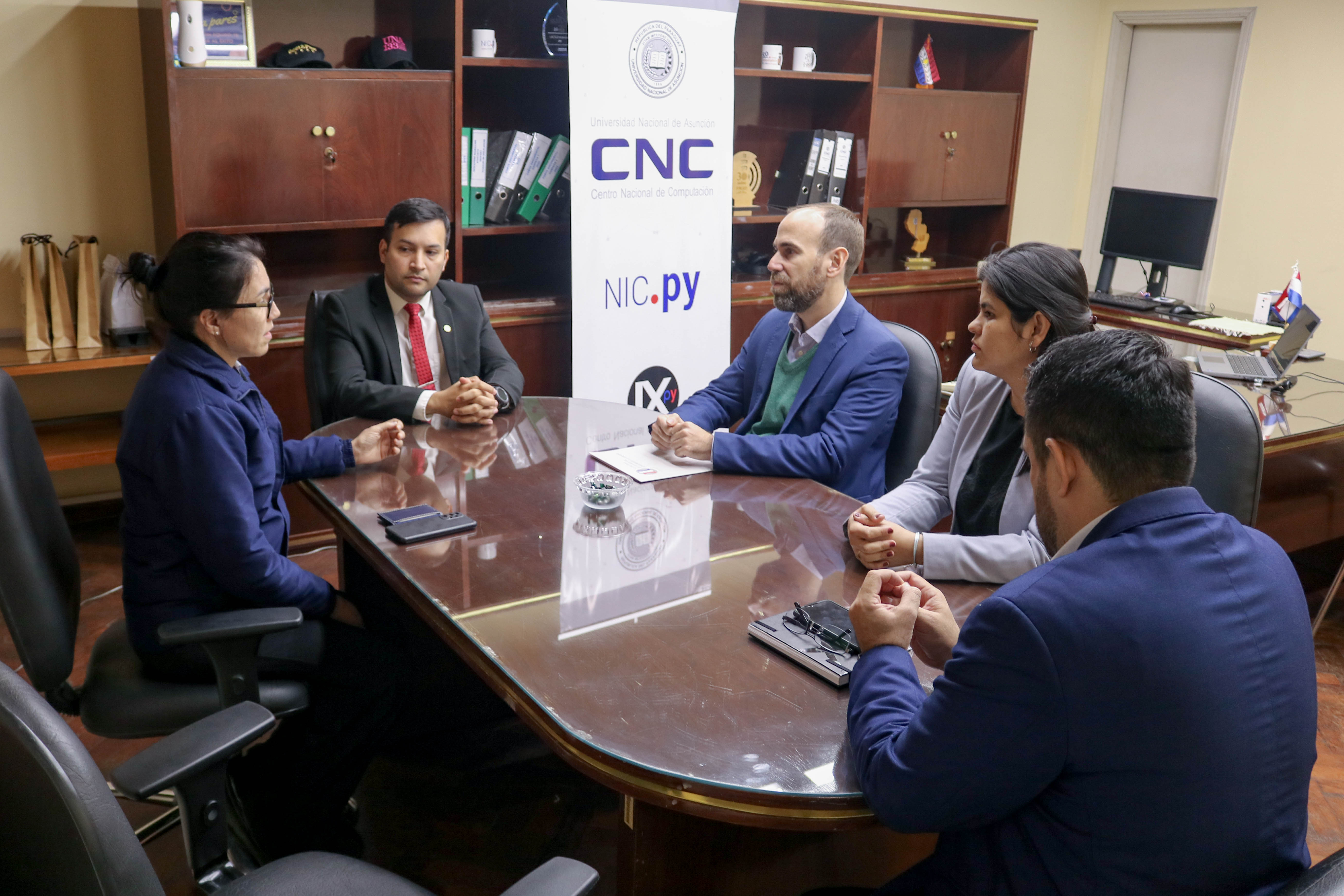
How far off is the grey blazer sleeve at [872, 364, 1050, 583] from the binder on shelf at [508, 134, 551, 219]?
224cm

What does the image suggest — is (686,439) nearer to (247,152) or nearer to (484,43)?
(247,152)

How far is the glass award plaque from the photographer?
387 centimetres

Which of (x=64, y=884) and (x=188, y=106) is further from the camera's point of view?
(x=188, y=106)

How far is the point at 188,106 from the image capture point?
3277 mm

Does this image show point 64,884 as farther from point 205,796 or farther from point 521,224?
point 521,224

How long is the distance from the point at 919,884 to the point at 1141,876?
0.32m

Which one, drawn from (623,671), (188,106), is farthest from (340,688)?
(188,106)

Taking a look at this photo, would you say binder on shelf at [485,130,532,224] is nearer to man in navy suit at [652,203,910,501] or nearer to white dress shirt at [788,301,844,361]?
man in navy suit at [652,203,910,501]

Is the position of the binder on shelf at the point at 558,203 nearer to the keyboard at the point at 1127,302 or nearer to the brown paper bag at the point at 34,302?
the brown paper bag at the point at 34,302

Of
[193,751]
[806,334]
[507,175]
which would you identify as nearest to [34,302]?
[507,175]

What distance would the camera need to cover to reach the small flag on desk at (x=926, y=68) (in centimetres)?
501

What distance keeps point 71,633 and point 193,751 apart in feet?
1.96

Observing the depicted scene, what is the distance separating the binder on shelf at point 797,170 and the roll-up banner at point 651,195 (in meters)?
0.52

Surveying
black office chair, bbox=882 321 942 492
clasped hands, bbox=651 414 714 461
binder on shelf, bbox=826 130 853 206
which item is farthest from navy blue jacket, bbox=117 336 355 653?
binder on shelf, bbox=826 130 853 206
